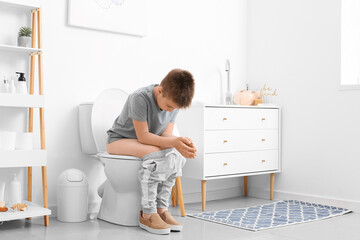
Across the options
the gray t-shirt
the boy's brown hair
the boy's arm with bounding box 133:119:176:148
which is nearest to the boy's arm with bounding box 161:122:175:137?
the gray t-shirt

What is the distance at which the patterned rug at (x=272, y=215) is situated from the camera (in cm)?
254

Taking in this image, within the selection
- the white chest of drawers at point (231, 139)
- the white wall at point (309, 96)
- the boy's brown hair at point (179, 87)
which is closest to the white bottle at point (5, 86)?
the boy's brown hair at point (179, 87)

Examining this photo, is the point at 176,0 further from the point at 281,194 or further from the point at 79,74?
the point at 281,194

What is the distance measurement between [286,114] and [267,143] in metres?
0.28

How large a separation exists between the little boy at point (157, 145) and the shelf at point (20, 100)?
0.44 meters

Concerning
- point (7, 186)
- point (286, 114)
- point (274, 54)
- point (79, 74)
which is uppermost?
point (274, 54)

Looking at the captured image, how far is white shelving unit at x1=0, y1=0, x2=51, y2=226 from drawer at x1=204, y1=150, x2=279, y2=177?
1.05m

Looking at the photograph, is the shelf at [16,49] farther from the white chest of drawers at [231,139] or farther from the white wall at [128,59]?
the white chest of drawers at [231,139]

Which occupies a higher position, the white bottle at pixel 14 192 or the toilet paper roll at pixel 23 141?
the toilet paper roll at pixel 23 141

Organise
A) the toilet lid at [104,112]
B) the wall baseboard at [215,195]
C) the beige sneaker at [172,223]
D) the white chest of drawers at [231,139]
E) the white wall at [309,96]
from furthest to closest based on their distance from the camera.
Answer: the wall baseboard at [215,195] < the white wall at [309,96] < the white chest of drawers at [231,139] < the toilet lid at [104,112] < the beige sneaker at [172,223]

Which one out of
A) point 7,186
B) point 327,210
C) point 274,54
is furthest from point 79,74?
point 327,210

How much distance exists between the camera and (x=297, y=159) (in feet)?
11.1

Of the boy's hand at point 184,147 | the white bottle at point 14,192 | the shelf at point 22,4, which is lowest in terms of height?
the white bottle at point 14,192

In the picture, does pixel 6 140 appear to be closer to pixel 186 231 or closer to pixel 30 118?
pixel 30 118
